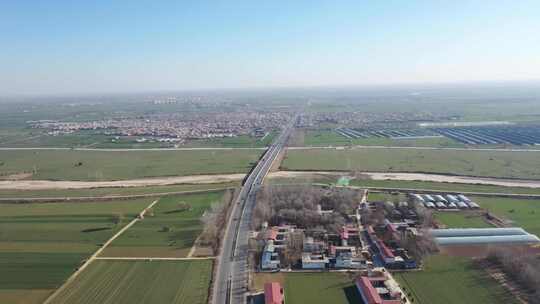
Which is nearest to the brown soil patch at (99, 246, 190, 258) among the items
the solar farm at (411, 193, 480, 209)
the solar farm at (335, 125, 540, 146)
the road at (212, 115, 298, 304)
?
the road at (212, 115, 298, 304)

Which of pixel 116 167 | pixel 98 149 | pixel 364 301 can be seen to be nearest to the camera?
pixel 364 301

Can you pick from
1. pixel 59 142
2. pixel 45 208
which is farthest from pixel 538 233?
pixel 59 142

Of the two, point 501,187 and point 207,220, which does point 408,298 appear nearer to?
point 207,220

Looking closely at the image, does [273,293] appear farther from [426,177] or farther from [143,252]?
[426,177]

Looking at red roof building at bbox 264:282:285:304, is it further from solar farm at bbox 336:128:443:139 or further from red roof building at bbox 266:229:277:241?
solar farm at bbox 336:128:443:139

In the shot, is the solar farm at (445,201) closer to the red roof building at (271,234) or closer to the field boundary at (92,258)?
the red roof building at (271,234)

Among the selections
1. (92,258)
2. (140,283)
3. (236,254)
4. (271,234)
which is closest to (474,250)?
(271,234)
